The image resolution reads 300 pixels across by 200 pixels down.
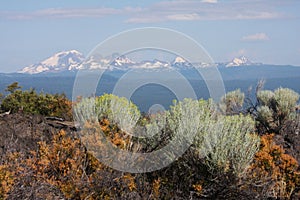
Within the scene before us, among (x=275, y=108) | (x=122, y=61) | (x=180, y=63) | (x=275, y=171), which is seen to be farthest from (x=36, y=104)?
(x=275, y=171)

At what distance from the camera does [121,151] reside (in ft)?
36.2

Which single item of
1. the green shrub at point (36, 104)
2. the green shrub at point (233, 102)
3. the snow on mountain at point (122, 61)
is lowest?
the green shrub at point (36, 104)

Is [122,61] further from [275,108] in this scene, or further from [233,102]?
[233,102]

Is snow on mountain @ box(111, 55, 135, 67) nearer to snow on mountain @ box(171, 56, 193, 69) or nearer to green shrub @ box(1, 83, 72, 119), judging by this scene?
snow on mountain @ box(171, 56, 193, 69)

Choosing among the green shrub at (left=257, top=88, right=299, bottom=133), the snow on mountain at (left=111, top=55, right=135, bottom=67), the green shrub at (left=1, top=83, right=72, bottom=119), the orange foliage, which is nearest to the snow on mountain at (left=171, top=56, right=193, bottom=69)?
the snow on mountain at (left=111, top=55, right=135, bottom=67)

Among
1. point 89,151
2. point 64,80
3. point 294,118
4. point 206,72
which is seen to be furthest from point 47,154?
point 64,80

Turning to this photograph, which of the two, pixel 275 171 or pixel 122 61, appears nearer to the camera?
pixel 275 171

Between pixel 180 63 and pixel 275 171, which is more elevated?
pixel 180 63

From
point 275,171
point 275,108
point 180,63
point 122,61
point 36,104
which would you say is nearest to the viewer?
point 275,171

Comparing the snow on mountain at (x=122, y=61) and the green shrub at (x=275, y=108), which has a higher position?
the snow on mountain at (x=122, y=61)

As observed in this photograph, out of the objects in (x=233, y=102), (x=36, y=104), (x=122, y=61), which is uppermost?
(x=122, y=61)

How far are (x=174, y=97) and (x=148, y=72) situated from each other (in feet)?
3.24

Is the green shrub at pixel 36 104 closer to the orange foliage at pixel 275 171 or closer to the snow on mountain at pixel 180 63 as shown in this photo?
the snow on mountain at pixel 180 63

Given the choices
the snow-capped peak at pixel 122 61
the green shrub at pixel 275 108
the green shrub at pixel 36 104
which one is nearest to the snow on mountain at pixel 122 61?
the snow-capped peak at pixel 122 61
